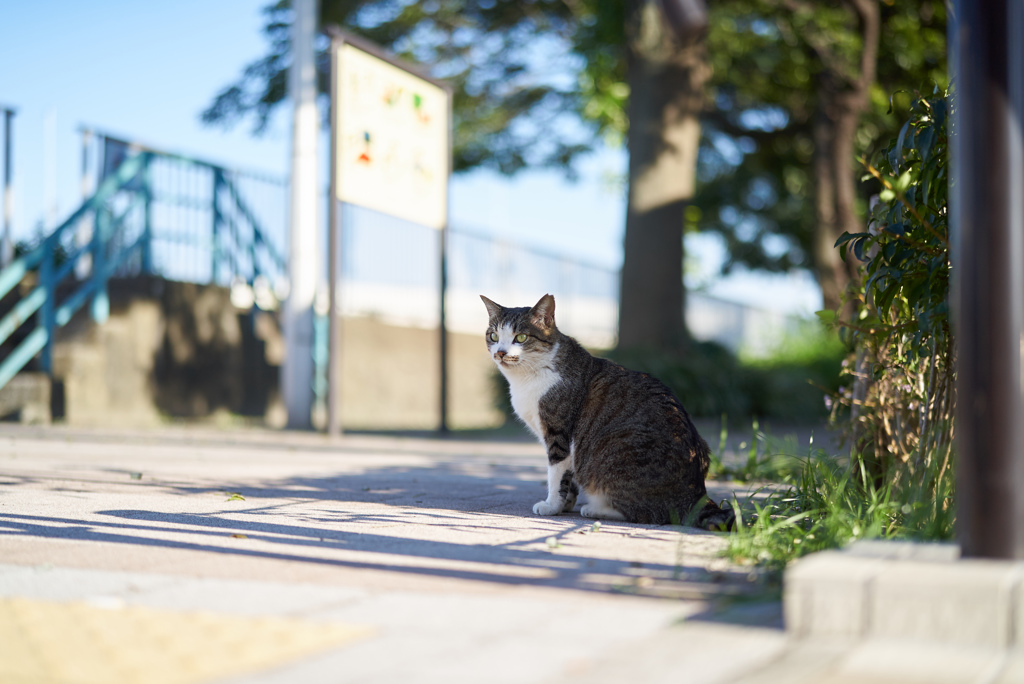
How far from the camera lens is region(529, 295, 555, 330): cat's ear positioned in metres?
4.38

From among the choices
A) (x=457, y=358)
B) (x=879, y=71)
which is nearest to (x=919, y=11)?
Result: (x=879, y=71)

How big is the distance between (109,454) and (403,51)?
34.6 ft

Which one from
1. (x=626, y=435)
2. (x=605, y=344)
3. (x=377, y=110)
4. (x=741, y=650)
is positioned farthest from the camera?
(x=605, y=344)

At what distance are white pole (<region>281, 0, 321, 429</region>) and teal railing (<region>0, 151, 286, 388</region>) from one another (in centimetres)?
157

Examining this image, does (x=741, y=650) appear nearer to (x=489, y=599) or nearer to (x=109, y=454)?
(x=489, y=599)

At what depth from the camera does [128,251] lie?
32.2 feet

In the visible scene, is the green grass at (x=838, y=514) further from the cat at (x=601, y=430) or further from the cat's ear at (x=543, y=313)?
the cat's ear at (x=543, y=313)

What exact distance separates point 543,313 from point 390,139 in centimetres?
537

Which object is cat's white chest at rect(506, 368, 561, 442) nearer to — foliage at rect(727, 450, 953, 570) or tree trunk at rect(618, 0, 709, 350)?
foliage at rect(727, 450, 953, 570)

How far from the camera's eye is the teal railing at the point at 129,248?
9047 mm

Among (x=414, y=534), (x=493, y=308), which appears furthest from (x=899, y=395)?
(x=414, y=534)

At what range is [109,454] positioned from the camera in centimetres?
625

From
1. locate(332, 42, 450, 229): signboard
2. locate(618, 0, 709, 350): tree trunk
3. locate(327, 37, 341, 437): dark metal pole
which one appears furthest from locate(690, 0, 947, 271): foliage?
locate(327, 37, 341, 437): dark metal pole

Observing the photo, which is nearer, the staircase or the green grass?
the green grass
